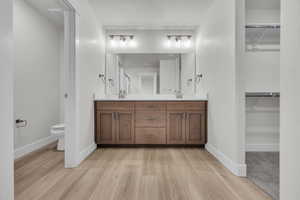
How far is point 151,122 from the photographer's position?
302cm

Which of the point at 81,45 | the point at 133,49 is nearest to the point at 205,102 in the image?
the point at 133,49

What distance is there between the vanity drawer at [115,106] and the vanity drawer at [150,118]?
7.0 inches

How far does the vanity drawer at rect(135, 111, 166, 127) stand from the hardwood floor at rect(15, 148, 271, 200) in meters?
0.58

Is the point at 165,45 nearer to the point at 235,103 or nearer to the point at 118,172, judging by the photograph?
A: the point at 235,103

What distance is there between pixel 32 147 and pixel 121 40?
242 centimetres

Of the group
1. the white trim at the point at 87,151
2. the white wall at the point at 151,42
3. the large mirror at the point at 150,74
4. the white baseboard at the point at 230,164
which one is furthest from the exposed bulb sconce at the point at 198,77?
the white trim at the point at 87,151

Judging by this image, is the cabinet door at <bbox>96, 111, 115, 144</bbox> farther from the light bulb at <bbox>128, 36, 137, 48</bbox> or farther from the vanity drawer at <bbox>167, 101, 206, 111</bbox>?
the light bulb at <bbox>128, 36, 137, 48</bbox>

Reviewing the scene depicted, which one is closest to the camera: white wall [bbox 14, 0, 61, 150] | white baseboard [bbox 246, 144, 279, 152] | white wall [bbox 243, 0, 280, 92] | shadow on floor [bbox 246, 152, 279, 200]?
shadow on floor [bbox 246, 152, 279, 200]

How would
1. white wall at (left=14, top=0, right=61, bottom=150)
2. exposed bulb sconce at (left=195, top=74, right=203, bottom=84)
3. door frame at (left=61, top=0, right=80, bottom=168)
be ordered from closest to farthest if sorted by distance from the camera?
door frame at (left=61, top=0, right=80, bottom=168) < white wall at (left=14, top=0, right=61, bottom=150) < exposed bulb sconce at (left=195, top=74, right=203, bottom=84)

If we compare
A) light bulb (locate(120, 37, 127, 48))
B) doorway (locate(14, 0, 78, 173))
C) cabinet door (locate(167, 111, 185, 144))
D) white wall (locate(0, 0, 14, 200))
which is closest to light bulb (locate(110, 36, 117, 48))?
light bulb (locate(120, 37, 127, 48))

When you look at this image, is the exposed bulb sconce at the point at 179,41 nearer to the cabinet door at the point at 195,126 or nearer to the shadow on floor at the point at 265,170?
the cabinet door at the point at 195,126

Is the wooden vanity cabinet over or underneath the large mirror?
underneath

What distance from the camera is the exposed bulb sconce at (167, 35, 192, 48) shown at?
11.8ft

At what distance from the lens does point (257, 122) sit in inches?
108
